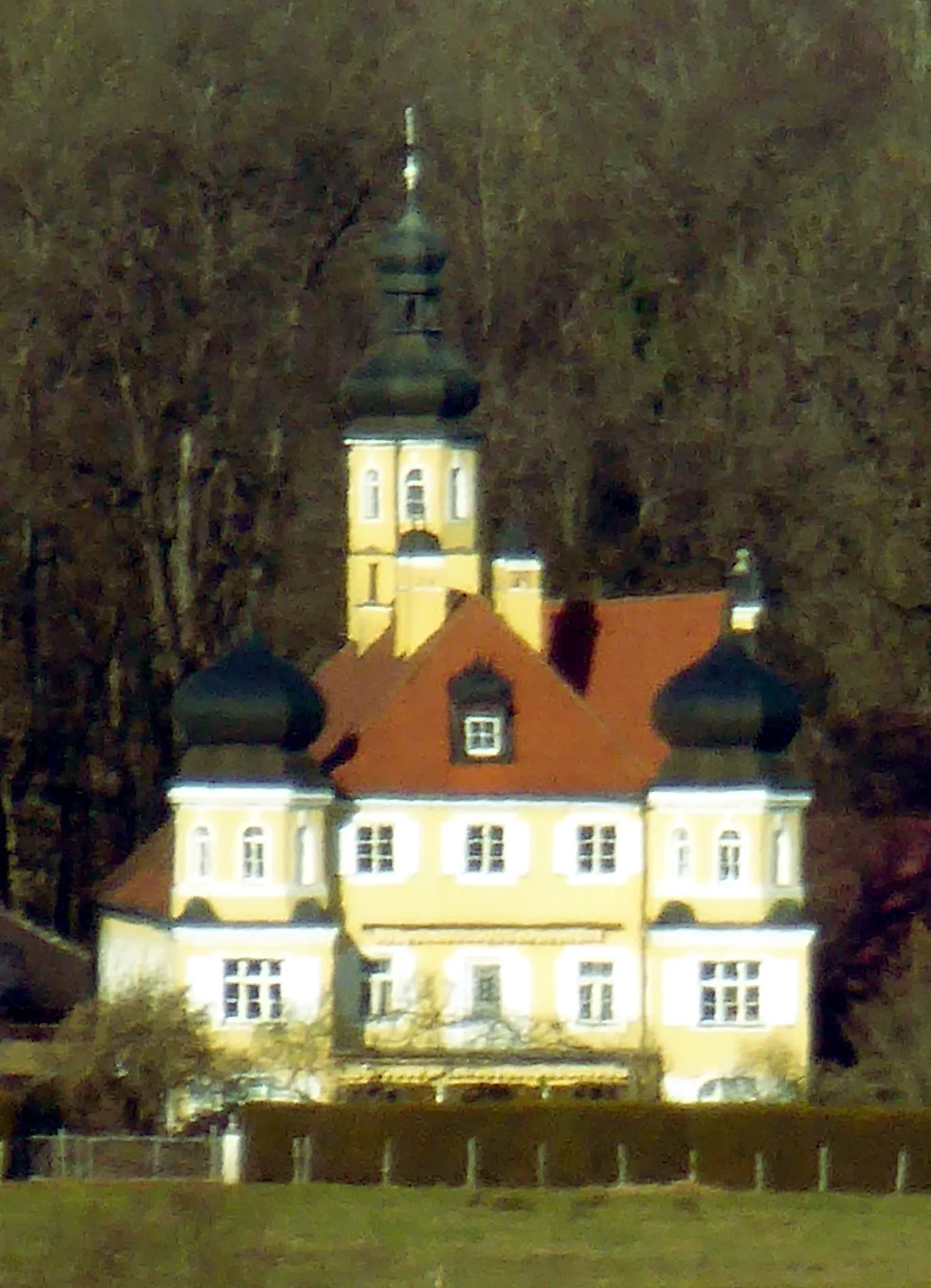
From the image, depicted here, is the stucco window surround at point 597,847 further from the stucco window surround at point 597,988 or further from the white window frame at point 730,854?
the white window frame at point 730,854

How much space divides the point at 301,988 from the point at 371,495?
7.23 m

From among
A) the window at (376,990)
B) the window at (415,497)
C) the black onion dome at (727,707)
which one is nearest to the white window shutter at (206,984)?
the window at (376,990)

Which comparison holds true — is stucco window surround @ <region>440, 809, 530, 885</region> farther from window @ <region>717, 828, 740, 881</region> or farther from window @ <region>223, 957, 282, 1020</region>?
window @ <region>223, 957, 282, 1020</region>

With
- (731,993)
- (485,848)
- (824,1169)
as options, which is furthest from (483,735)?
(824,1169)

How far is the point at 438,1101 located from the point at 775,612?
1631 cm

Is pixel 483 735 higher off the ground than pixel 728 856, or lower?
higher

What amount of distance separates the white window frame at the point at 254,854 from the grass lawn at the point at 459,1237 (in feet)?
24.3

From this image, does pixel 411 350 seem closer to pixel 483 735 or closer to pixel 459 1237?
pixel 483 735

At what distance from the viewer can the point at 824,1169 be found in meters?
49.6

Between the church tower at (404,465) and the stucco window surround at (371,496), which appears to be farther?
the stucco window surround at (371,496)

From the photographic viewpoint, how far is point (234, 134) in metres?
68.6

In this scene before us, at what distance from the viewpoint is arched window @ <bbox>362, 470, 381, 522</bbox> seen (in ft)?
198

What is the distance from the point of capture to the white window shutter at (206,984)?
5512 centimetres

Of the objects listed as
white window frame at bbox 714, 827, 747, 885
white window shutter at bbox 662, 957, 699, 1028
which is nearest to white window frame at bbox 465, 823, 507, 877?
white window shutter at bbox 662, 957, 699, 1028
